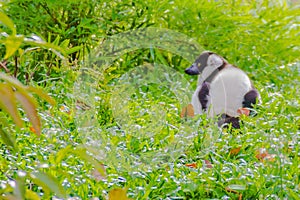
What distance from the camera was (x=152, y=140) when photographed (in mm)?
3363

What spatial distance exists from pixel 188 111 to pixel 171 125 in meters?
0.34

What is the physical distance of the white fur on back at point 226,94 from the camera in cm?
381

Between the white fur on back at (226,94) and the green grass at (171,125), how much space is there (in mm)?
140

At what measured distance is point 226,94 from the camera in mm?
3818

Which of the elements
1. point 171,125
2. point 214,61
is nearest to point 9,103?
point 171,125

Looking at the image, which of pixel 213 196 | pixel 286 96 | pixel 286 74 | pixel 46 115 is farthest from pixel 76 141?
pixel 286 74

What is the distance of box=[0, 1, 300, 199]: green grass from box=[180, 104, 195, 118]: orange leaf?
36mm

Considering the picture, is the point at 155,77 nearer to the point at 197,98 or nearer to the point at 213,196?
the point at 197,98

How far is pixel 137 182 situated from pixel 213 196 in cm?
32

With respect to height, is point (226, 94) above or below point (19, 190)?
below

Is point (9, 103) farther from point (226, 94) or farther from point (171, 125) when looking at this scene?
point (226, 94)

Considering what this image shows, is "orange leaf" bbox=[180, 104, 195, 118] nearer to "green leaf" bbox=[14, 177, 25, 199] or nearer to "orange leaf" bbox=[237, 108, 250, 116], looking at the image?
"orange leaf" bbox=[237, 108, 250, 116]

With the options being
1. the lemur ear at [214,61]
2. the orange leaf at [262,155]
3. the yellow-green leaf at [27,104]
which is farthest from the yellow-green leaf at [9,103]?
the lemur ear at [214,61]

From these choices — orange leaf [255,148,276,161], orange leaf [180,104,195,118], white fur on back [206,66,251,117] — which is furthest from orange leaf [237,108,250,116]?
orange leaf [255,148,276,161]
